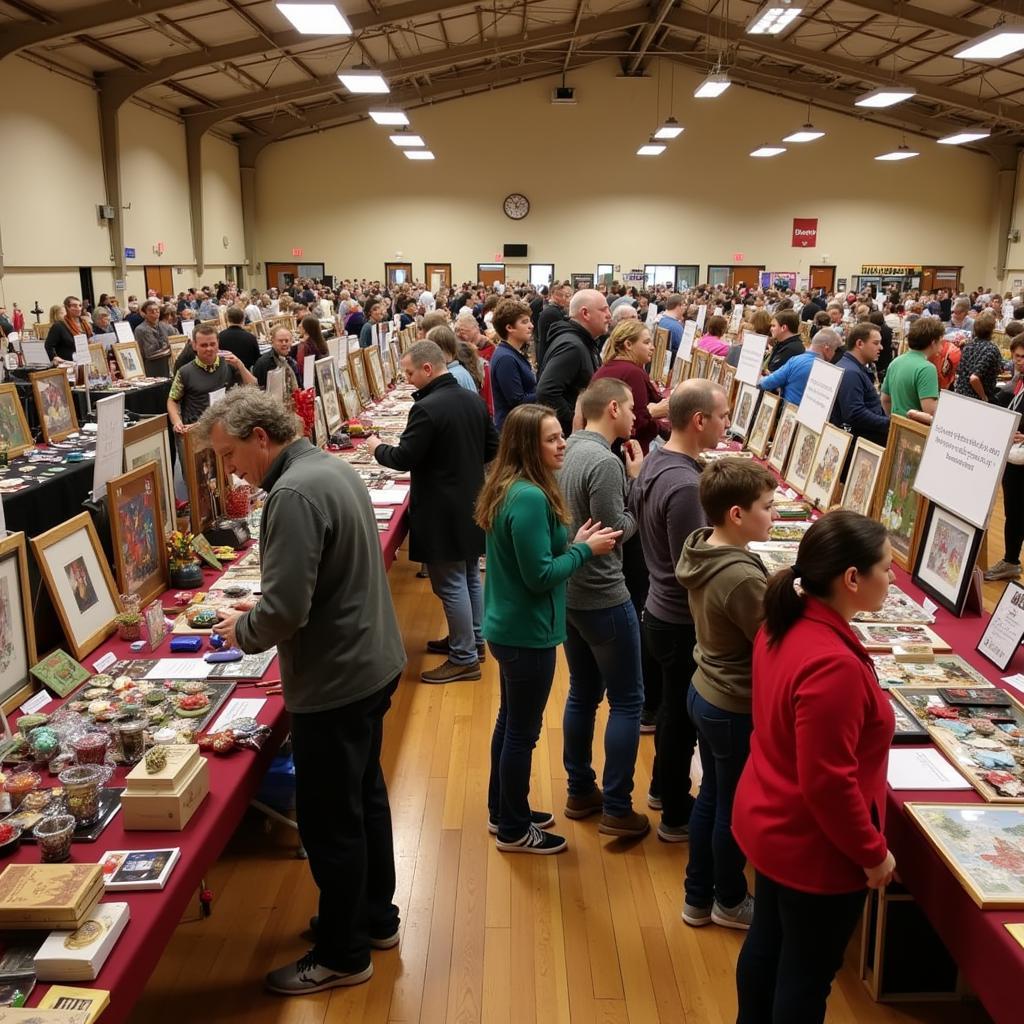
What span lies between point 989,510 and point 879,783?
164 centimetres

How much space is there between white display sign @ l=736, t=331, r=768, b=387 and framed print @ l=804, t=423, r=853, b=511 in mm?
2112

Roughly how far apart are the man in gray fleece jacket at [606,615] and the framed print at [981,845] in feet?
4.20

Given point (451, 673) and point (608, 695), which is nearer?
point (608, 695)

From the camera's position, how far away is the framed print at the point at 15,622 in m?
2.92

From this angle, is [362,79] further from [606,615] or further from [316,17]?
[606,615]

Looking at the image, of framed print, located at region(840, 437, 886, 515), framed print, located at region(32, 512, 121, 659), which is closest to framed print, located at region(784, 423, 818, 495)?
framed print, located at region(840, 437, 886, 515)

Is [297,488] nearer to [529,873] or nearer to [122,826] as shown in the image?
[122,826]

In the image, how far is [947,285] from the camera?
89.7 feet

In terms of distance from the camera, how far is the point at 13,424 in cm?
718

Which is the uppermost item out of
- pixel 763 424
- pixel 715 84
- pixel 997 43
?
pixel 715 84

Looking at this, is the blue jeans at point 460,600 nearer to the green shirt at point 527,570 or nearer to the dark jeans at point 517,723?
the dark jeans at point 517,723

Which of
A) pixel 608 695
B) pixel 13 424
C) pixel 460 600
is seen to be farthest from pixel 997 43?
pixel 13 424

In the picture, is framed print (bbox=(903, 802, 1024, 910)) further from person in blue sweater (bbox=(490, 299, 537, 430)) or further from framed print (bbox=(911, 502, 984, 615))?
person in blue sweater (bbox=(490, 299, 537, 430))

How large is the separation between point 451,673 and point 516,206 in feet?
76.8
